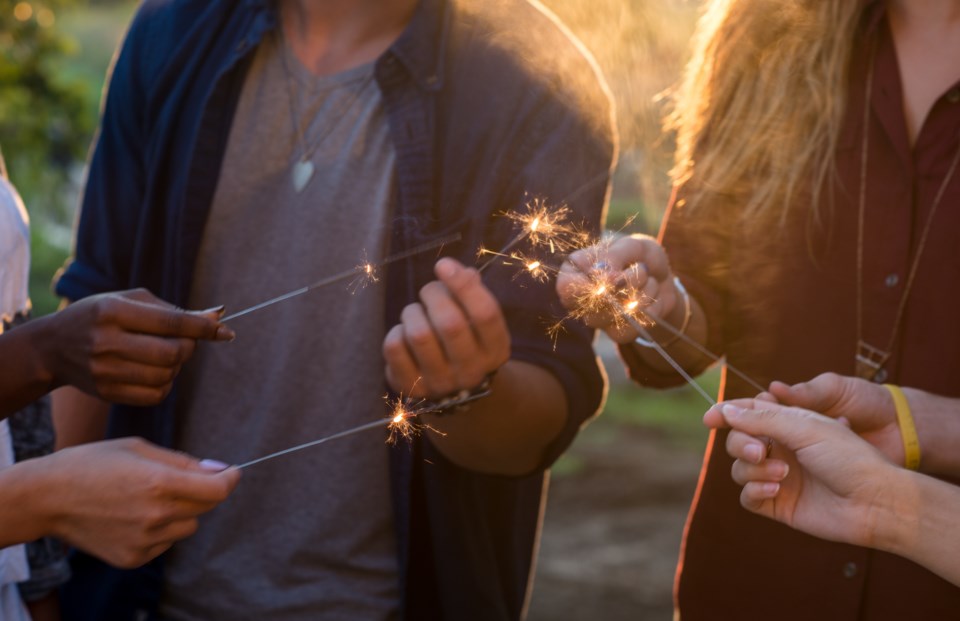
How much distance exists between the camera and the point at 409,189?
2219mm

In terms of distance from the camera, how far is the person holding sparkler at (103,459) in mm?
1642

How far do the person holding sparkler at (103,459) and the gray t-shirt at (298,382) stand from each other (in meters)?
0.46

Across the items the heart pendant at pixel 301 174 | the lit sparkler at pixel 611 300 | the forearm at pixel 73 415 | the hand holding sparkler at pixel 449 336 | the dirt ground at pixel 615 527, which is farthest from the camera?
the dirt ground at pixel 615 527

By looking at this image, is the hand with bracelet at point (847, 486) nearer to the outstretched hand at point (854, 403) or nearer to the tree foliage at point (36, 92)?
the outstretched hand at point (854, 403)

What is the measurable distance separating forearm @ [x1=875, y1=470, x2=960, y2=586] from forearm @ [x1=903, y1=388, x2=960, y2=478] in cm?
28

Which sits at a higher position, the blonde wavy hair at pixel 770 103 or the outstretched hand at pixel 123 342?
the blonde wavy hair at pixel 770 103

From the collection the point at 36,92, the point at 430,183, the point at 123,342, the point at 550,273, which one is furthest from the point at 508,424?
the point at 36,92

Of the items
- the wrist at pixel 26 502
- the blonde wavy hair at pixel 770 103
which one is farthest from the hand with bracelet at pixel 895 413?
the wrist at pixel 26 502

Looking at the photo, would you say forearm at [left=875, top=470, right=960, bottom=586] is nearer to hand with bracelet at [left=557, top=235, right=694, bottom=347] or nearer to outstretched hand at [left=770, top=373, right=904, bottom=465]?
outstretched hand at [left=770, top=373, right=904, bottom=465]

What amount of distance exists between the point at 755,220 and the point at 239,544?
4.54ft

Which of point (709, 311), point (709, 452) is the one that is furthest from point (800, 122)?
point (709, 452)

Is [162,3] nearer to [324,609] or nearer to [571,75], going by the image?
[571,75]

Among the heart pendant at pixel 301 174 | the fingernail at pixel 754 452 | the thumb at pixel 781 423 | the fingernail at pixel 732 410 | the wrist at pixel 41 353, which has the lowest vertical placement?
the fingernail at pixel 754 452

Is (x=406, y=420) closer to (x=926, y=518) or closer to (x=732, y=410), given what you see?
(x=732, y=410)
